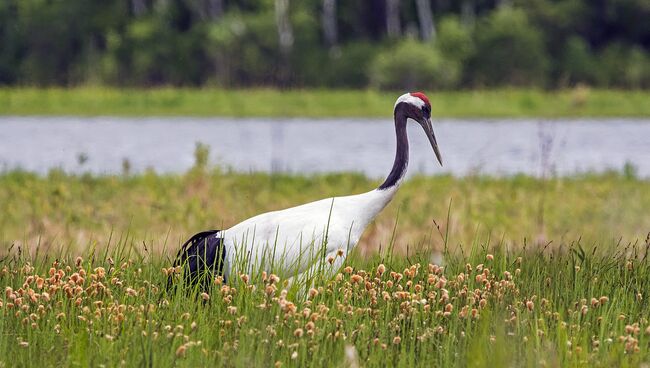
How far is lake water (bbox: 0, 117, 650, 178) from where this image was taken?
72.1 ft

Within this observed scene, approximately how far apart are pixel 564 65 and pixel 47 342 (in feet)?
128

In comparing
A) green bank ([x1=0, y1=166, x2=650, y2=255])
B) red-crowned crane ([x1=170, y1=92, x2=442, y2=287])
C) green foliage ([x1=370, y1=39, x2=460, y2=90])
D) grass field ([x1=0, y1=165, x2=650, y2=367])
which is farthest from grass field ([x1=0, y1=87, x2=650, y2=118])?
grass field ([x1=0, y1=165, x2=650, y2=367])

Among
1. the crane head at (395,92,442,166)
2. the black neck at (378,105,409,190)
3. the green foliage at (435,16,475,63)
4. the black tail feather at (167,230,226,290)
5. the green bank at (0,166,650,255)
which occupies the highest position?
the green foliage at (435,16,475,63)

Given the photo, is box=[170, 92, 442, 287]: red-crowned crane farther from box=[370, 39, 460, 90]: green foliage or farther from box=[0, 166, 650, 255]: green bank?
box=[370, 39, 460, 90]: green foliage

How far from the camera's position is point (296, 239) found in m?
6.02

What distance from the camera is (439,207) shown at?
1195cm

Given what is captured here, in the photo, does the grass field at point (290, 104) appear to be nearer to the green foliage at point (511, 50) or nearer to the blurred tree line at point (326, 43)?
the blurred tree line at point (326, 43)

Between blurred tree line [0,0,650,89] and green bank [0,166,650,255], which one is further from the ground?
blurred tree line [0,0,650,89]

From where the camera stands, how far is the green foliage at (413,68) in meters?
38.6

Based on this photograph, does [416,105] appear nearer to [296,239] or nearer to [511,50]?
[296,239]

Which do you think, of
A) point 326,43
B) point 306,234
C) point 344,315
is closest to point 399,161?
point 306,234

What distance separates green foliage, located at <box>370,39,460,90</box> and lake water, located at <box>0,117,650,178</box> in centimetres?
274

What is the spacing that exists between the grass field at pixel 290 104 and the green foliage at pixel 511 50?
11.8 ft

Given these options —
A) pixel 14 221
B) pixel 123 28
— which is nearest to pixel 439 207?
pixel 14 221
